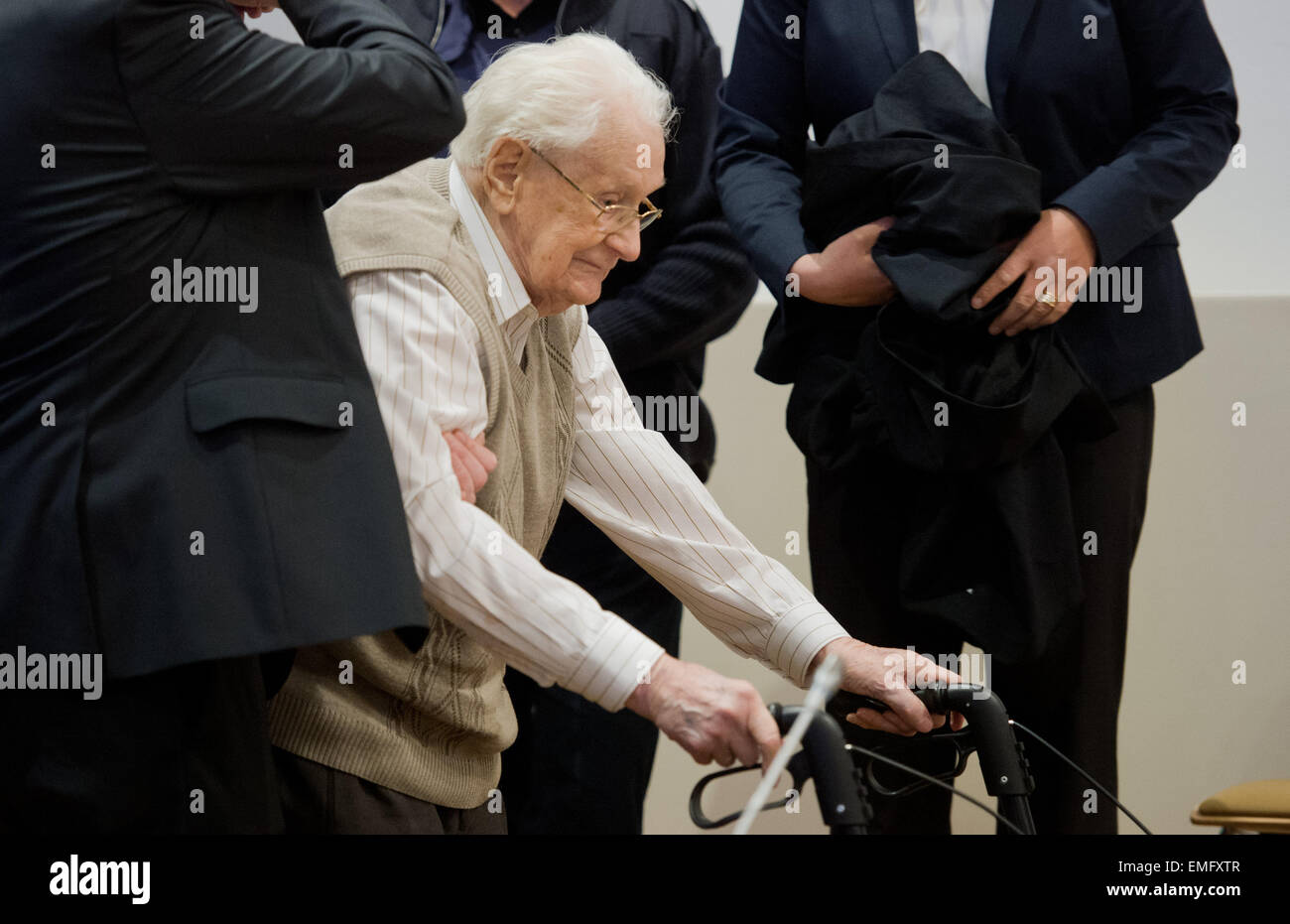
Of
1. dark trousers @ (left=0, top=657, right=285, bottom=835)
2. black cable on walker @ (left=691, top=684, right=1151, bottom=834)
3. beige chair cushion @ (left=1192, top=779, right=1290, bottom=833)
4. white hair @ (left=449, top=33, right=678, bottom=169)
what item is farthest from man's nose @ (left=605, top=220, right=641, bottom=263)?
beige chair cushion @ (left=1192, top=779, right=1290, bottom=833)

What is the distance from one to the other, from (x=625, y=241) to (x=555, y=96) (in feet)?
0.59

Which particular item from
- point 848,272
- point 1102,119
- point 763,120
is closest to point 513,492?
point 848,272

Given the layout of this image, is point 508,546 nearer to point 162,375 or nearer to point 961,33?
point 162,375

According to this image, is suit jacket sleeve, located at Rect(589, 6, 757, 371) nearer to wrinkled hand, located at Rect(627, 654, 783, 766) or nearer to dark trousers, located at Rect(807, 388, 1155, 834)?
dark trousers, located at Rect(807, 388, 1155, 834)

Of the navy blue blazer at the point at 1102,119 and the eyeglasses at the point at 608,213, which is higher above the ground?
the navy blue blazer at the point at 1102,119

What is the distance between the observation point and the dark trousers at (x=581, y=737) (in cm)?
239

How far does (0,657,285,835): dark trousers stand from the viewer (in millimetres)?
1281

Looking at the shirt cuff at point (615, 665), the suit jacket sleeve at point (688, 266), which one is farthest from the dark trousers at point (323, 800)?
the suit jacket sleeve at point (688, 266)

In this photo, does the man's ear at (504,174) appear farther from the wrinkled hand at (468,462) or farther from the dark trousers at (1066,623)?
the dark trousers at (1066,623)

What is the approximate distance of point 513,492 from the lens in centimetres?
164

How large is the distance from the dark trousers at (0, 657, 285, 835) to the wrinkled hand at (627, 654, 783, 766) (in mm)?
378

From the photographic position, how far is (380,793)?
5.06 feet
